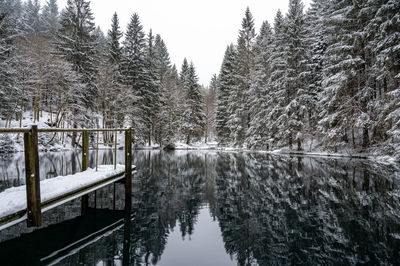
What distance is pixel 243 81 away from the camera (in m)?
34.9

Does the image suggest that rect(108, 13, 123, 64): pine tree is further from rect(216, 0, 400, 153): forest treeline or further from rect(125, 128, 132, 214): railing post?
rect(125, 128, 132, 214): railing post

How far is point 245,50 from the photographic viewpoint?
36.5 m

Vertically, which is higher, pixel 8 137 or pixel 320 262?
pixel 8 137

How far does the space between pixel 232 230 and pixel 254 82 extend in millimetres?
28976

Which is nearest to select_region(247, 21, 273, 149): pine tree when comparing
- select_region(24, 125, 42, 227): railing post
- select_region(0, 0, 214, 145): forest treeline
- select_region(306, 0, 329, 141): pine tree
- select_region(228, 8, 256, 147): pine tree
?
select_region(228, 8, 256, 147): pine tree

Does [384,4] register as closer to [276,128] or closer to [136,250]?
[276,128]

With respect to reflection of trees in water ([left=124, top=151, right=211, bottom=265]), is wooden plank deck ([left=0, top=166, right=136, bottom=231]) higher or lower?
higher

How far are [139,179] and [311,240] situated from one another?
863cm

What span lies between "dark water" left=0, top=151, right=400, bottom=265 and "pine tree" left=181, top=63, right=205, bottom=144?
32467 mm

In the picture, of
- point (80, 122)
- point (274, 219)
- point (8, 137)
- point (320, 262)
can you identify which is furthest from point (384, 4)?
point (8, 137)

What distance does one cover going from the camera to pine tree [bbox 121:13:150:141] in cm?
3550

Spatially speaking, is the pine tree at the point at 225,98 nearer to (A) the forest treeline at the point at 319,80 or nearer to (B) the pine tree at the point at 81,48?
(A) the forest treeline at the point at 319,80

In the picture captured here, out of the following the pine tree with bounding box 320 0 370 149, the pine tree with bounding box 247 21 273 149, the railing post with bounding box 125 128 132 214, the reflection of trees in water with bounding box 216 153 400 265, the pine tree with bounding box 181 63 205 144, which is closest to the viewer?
the reflection of trees in water with bounding box 216 153 400 265

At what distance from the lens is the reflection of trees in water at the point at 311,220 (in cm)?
457
